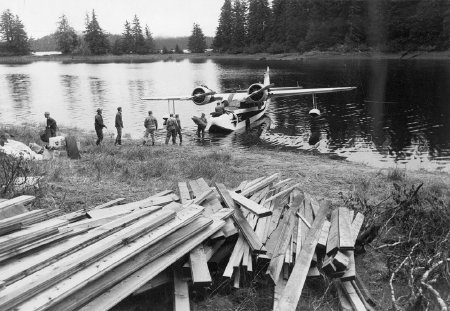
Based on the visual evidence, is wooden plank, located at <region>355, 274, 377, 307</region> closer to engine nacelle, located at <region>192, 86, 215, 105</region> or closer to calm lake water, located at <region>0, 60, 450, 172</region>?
calm lake water, located at <region>0, 60, 450, 172</region>

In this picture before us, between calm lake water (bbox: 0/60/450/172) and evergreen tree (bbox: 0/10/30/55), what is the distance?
99718 millimetres

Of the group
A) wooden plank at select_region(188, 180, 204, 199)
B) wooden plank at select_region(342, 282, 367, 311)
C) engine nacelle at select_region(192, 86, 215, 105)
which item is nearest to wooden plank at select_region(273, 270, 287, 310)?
wooden plank at select_region(342, 282, 367, 311)

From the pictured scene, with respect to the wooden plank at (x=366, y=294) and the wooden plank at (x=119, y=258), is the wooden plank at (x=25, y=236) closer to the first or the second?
the wooden plank at (x=119, y=258)

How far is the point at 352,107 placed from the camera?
36094mm

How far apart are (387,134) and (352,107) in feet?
36.4

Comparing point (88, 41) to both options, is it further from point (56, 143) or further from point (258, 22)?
point (56, 143)

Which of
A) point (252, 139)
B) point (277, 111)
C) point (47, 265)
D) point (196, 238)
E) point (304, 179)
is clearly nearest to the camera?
point (47, 265)

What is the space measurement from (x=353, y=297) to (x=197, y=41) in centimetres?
15474

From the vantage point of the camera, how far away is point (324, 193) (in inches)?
424

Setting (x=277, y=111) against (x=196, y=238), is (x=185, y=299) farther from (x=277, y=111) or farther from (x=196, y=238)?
(x=277, y=111)

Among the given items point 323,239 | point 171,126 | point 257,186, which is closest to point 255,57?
point 171,126

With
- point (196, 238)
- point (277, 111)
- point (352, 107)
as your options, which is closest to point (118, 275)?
point (196, 238)

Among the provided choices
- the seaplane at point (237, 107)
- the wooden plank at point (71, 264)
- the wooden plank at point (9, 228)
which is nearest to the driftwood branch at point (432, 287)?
the wooden plank at point (71, 264)

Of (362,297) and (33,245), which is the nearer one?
(33,245)
